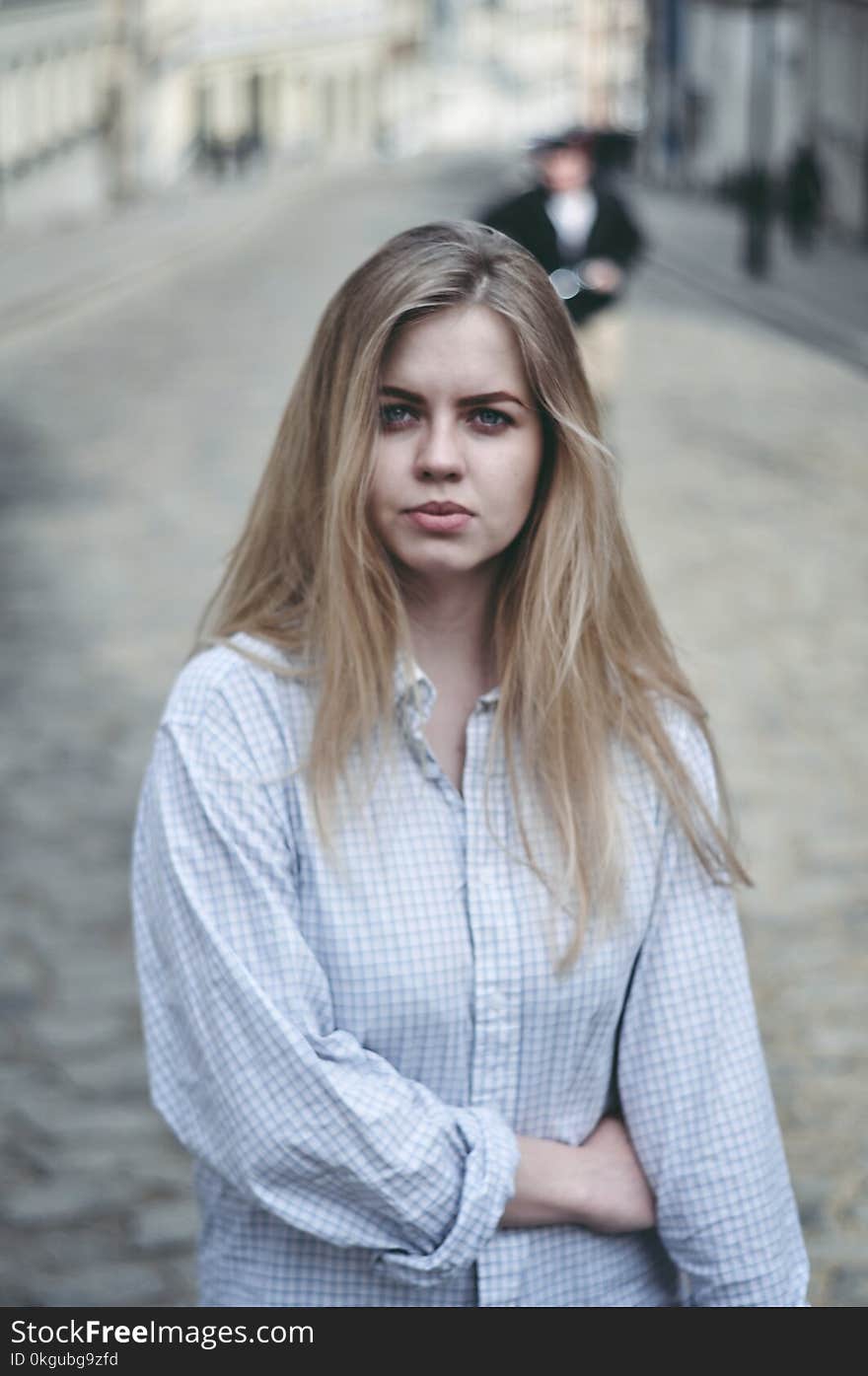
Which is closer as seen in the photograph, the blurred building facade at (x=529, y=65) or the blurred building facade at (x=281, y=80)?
the blurred building facade at (x=281, y=80)

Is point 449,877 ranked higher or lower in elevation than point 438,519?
lower

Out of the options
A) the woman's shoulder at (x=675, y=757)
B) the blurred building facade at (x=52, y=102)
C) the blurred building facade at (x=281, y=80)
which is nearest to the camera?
the woman's shoulder at (x=675, y=757)

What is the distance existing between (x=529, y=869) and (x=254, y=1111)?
0.37 meters

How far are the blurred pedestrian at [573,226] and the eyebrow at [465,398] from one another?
8.08m

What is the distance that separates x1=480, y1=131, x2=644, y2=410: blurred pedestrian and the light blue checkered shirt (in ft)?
26.5

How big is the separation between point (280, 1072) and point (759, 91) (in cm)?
4292

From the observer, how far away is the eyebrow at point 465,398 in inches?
78.0

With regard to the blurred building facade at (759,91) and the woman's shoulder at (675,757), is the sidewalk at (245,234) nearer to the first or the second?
the blurred building facade at (759,91)

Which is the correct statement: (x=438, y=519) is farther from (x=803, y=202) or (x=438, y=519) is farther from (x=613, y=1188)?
(x=803, y=202)

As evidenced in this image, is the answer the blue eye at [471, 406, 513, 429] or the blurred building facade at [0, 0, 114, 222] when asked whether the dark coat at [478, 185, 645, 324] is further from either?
the blurred building facade at [0, 0, 114, 222]

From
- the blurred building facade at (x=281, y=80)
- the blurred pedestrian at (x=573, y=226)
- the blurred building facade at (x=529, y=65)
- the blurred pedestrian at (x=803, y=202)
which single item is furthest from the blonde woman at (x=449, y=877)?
the blurred building facade at (x=529, y=65)

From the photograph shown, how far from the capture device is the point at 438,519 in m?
2.01

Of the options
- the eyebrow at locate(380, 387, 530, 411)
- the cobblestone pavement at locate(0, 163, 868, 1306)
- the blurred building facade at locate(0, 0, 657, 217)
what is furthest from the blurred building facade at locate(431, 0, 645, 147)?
the eyebrow at locate(380, 387, 530, 411)

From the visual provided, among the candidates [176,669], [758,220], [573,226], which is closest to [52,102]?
[758,220]
